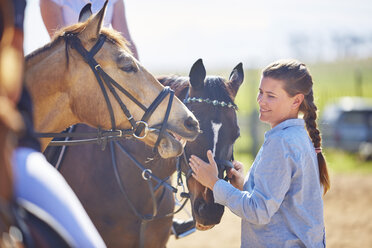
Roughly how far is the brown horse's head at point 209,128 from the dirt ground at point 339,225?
12.9 feet

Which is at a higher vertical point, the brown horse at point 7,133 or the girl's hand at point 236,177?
the brown horse at point 7,133

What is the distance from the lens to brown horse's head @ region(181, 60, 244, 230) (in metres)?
2.89

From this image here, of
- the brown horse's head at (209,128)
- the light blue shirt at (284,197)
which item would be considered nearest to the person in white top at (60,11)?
the brown horse's head at (209,128)

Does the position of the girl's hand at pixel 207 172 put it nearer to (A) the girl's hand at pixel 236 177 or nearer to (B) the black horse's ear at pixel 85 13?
(A) the girl's hand at pixel 236 177

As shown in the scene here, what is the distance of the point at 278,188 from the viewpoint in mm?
2189

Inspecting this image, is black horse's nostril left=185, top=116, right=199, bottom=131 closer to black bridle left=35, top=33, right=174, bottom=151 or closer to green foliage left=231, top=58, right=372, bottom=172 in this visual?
black bridle left=35, top=33, right=174, bottom=151

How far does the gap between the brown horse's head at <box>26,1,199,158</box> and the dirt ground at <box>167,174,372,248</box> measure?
4438 mm

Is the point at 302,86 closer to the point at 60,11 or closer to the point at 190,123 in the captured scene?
the point at 190,123

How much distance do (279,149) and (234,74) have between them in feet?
4.20

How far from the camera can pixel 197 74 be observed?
3209 millimetres

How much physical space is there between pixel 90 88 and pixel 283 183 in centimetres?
132

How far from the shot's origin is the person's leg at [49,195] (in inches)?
54.6

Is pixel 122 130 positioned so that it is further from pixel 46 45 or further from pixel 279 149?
pixel 279 149

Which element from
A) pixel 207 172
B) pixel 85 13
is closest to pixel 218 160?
pixel 207 172
